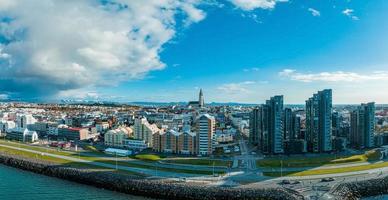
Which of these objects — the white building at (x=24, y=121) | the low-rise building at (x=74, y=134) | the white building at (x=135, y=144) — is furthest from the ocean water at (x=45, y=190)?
the white building at (x=24, y=121)

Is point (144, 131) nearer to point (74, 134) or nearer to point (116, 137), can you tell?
point (116, 137)

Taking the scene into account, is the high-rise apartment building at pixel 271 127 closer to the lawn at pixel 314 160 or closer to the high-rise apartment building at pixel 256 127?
the high-rise apartment building at pixel 256 127

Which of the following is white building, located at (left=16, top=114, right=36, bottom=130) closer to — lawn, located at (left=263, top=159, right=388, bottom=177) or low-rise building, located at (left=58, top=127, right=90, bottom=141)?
low-rise building, located at (left=58, top=127, right=90, bottom=141)

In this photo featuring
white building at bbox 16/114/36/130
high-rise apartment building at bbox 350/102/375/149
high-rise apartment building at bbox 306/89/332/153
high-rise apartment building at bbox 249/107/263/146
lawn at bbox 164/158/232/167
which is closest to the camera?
lawn at bbox 164/158/232/167

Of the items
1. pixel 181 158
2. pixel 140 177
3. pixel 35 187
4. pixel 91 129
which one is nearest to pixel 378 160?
pixel 181 158

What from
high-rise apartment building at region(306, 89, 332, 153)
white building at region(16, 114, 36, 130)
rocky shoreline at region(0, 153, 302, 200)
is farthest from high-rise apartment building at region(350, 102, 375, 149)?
white building at region(16, 114, 36, 130)

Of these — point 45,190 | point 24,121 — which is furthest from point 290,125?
point 24,121

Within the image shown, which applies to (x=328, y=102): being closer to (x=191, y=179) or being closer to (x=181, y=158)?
(x=181, y=158)
